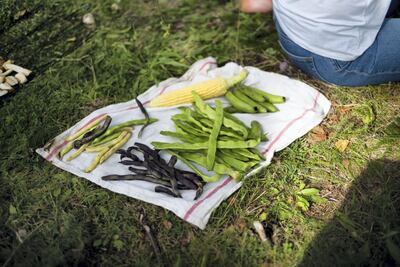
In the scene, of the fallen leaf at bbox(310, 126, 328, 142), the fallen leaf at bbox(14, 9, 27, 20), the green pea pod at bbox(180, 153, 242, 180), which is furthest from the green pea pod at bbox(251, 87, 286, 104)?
Result: the fallen leaf at bbox(14, 9, 27, 20)

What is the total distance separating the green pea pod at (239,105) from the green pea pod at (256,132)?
20cm

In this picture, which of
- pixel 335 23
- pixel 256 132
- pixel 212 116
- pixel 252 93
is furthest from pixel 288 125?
pixel 335 23

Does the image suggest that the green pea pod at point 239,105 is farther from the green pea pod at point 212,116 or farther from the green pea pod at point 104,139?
the green pea pod at point 104,139

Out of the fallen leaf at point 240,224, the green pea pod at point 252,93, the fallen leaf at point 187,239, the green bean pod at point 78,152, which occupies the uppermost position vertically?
the green bean pod at point 78,152

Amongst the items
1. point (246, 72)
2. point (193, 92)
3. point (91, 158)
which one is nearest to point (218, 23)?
point (246, 72)

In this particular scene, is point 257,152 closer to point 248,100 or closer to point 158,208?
point 248,100

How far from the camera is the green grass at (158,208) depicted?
338 cm

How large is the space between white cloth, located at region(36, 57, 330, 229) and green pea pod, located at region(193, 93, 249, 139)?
23cm

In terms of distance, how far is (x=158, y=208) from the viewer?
3682 millimetres

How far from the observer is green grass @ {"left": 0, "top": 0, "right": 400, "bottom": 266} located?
3.38m

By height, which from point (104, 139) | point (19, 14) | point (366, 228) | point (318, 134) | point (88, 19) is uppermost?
point (19, 14)

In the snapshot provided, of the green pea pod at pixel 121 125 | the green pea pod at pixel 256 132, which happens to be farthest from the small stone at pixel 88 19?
the green pea pod at pixel 256 132

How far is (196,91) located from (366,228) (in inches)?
76.9

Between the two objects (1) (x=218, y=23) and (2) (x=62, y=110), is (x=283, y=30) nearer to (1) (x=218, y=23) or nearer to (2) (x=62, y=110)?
(1) (x=218, y=23)
